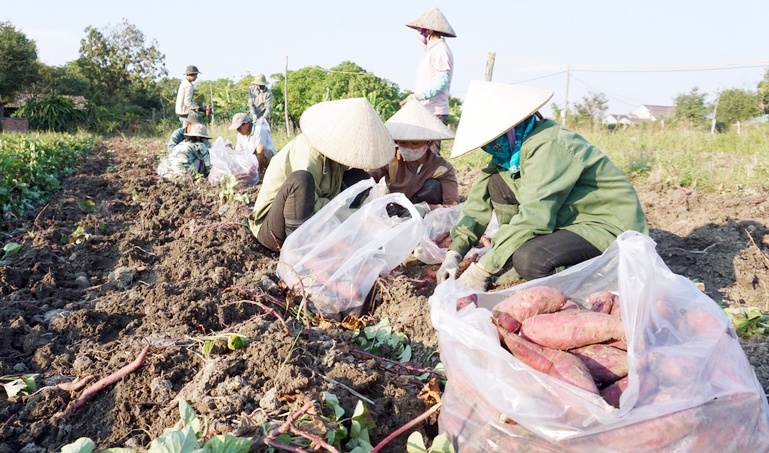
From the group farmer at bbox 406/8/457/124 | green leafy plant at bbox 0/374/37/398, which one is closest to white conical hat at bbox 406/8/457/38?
farmer at bbox 406/8/457/124

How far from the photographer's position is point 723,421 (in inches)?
51.6

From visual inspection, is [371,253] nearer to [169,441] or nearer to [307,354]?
[307,354]

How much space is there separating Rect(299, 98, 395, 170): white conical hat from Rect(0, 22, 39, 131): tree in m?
26.0

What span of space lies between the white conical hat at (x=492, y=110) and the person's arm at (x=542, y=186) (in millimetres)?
156

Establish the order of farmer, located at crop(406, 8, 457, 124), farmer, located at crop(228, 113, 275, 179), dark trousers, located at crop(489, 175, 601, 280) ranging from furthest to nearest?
farmer, located at crop(228, 113, 275, 179), farmer, located at crop(406, 8, 457, 124), dark trousers, located at crop(489, 175, 601, 280)

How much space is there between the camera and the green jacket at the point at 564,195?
2484 millimetres

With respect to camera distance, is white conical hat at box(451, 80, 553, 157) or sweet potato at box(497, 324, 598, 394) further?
white conical hat at box(451, 80, 553, 157)

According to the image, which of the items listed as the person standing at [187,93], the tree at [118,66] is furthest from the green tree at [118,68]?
the person standing at [187,93]

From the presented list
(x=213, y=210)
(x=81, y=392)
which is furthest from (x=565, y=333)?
(x=213, y=210)

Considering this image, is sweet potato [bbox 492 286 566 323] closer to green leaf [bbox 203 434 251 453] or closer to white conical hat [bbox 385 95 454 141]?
green leaf [bbox 203 434 251 453]

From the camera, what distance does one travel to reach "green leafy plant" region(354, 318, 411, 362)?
92.7 inches

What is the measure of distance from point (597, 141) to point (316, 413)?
8566 mm

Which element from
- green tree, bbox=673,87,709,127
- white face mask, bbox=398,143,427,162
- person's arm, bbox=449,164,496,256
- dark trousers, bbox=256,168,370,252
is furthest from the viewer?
green tree, bbox=673,87,709,127

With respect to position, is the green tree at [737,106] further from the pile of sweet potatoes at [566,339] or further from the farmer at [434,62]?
the pile of sweet potatoes at [566,339]
